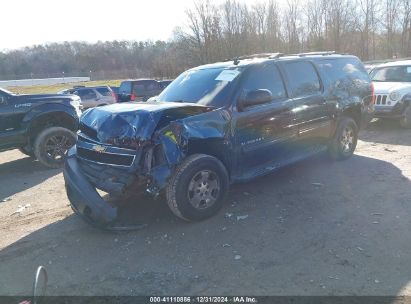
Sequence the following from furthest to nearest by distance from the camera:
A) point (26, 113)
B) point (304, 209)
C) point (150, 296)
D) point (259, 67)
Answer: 1. point (26, 113)
2. point (259, 67)
3. point (304, 209)
4. point (150, 296)

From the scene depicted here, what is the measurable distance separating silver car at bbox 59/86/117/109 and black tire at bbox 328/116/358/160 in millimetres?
16117

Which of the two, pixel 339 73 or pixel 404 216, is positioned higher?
pixel 339 73

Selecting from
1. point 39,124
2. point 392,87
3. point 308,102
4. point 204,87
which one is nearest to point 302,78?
point 308,102

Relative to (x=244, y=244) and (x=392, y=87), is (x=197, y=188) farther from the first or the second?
(x=392, y=87)

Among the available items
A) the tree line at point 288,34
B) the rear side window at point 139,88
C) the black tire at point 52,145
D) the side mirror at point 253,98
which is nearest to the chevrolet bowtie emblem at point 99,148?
the side mirror at point 253,98

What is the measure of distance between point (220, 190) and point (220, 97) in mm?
1193

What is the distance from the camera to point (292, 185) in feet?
19.0

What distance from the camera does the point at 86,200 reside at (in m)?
4.30

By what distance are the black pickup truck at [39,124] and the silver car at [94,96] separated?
42.6ft

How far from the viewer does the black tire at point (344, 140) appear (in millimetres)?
6793

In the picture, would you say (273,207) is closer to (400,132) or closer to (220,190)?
(220,190)

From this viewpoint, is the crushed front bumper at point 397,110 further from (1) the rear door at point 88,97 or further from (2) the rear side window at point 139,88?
(1) the rear door at point 88,97

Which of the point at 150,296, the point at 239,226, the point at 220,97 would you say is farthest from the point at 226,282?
the point at 220,97

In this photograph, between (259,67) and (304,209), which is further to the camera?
(259,67)
